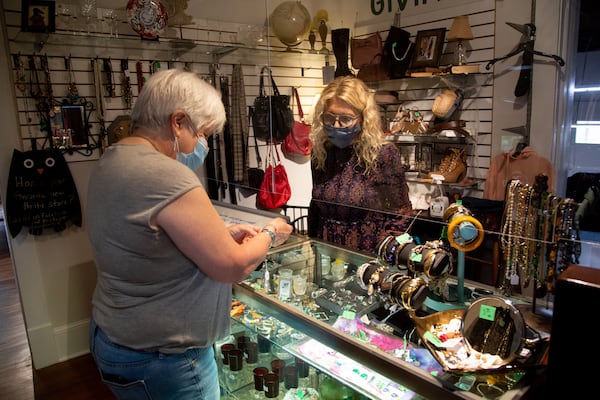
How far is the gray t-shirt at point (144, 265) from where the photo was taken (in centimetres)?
110

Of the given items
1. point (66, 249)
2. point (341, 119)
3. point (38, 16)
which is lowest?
point (66, 249)

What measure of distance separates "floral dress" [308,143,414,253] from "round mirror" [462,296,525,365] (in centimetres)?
89

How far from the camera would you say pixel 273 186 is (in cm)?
363

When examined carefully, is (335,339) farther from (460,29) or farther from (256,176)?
(256,176)

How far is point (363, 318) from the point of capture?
5.16 ft

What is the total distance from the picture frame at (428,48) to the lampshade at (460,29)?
84 millimetres

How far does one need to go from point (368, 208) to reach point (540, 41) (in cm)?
116

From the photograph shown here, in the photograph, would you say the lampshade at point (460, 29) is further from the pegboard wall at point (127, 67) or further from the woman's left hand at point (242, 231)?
the woman's left hand at point (242, 231)

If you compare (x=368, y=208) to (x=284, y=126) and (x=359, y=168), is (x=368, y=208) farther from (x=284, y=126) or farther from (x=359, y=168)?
(x=284, y=126)

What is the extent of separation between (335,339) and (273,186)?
7.60ft

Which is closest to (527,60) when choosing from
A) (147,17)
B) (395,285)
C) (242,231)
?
(395,285)

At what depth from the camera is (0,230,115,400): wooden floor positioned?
9.75 feet

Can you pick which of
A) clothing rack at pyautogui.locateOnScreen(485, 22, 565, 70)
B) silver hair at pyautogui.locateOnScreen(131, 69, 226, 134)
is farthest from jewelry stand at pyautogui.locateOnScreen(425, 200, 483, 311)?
clothing rack at pyautogui.locateOnScreen(485, 22, 565, 70)

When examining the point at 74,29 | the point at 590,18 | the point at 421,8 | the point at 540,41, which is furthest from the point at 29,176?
the point at 590,18
